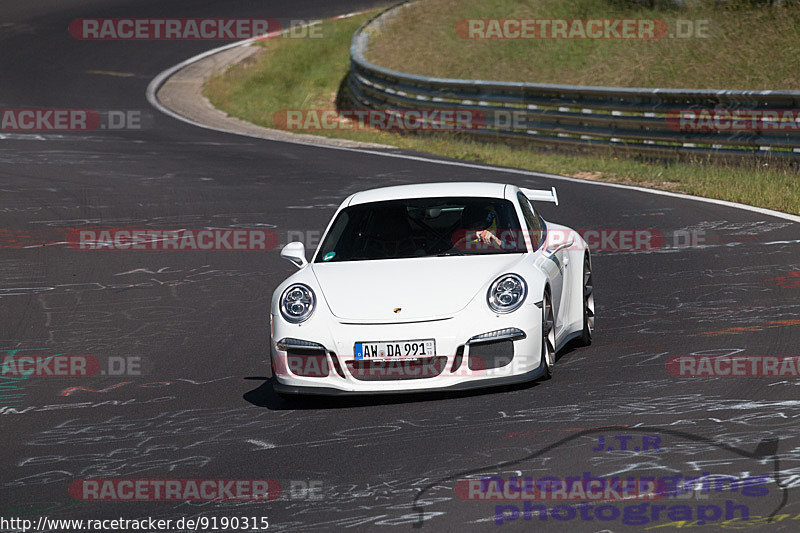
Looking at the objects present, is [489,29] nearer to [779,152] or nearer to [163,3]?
[163,3]

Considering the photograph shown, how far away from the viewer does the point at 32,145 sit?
2194cm

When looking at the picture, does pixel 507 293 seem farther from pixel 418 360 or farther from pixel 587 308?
pixel 587 308

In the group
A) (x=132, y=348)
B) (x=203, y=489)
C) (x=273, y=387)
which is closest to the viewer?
(x=203, y=489)

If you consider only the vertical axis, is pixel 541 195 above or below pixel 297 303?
above

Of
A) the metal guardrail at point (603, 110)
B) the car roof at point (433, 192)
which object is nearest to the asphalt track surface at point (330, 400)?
the car roof at point (433, 192)

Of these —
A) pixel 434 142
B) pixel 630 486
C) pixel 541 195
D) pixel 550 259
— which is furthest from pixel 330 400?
pixel 434 142

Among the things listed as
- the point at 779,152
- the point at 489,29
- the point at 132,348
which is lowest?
the point at 132,348

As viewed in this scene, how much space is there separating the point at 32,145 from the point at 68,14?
20.6 meters

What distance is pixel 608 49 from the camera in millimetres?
28297

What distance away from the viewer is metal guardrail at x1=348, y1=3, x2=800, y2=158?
55.7ft

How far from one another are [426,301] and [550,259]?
135 cm

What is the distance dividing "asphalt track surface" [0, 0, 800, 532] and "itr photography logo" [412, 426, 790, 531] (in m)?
0.02

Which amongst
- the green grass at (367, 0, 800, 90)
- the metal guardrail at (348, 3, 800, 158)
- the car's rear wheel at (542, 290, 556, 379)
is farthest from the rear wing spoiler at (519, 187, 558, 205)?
the green grass at (367, 0, 800, 90)

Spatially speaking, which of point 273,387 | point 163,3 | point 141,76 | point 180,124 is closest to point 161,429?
point 273,387
